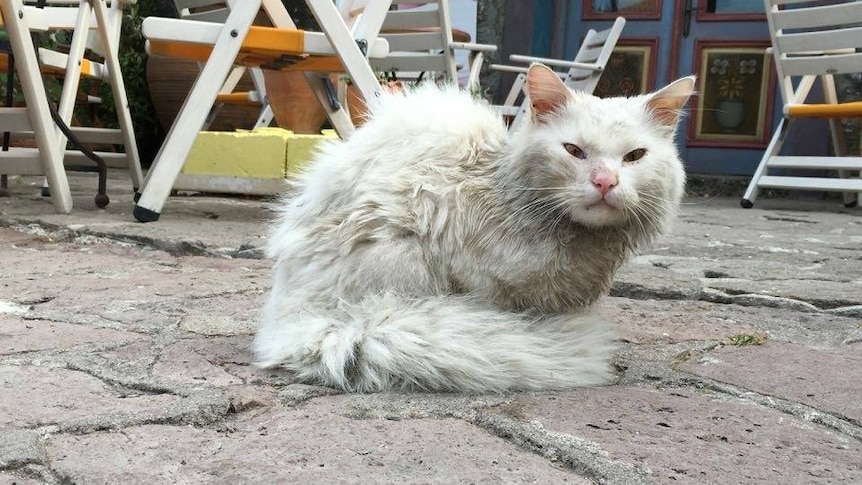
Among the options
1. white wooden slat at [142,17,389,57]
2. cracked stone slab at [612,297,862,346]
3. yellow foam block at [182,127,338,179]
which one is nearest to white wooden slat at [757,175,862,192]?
yellow foam block at [182,127,338,179]

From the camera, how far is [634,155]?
151 cm

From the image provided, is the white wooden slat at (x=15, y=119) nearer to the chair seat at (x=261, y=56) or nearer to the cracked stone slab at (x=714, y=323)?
the chair seat at (x=261, y=56)

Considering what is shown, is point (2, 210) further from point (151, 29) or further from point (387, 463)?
point (387, 463)

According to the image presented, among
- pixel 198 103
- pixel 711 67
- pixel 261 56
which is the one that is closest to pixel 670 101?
pixel 198 103

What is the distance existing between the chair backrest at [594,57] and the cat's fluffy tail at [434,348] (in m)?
4.71

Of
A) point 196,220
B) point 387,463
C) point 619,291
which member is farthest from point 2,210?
point 387,463

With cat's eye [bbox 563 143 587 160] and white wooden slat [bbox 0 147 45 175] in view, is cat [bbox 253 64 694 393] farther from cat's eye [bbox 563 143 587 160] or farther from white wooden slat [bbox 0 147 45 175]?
white wooden slat [bbox 0 147 45 175]

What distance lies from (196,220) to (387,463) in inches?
102

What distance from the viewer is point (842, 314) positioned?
2188 mm

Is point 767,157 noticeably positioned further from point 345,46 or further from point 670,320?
point 670,320

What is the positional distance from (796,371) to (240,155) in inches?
125

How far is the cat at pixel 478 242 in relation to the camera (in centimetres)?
140

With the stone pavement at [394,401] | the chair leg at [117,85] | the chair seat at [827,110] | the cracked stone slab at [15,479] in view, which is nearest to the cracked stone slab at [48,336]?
the stone pavement at [394,401]

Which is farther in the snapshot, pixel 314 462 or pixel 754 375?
pixel 754 375
